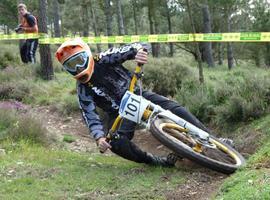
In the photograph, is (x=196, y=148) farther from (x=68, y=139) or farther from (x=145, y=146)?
(x=68, y=139)

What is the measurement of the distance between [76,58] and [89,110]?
0.70m

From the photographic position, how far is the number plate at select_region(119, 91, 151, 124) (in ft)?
18.4

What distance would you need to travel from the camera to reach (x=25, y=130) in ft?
23.6

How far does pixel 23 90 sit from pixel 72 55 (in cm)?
554

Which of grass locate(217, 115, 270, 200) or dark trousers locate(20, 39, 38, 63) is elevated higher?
dark trousers locate(20, 39, 38, 63)

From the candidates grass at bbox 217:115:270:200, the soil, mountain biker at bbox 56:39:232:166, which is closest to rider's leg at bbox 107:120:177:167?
mountain biker at bbox 56:39:232:166

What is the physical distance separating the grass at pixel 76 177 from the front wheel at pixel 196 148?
0.31 meters

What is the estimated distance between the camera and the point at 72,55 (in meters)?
5.80

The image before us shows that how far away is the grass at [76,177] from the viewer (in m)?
4.75

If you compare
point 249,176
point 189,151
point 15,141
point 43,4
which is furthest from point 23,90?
point 249,176

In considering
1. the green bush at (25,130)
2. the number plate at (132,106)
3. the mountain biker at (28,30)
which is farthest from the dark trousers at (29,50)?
the number plate at (132,106)

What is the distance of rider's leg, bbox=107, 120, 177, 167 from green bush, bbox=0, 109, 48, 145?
174cm

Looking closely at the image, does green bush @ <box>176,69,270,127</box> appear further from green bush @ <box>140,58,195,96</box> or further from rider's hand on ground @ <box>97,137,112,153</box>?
rider's hand on ground @ <box>97,137,112,153</box>

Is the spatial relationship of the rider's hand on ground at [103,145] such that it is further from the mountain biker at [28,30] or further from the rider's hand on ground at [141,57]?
the mountain biker at [28,30]
